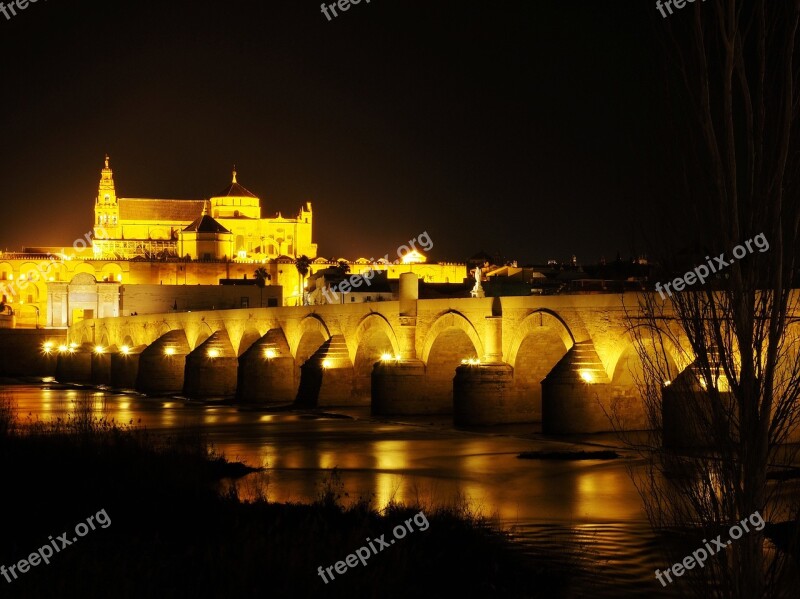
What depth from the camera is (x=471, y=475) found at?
1922 centimetres

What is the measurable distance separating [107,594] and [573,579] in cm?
470

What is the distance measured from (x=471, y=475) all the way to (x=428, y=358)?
11.6 metres

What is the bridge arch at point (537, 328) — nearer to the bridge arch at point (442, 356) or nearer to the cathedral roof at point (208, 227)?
the bridge arch at point (442, 356)

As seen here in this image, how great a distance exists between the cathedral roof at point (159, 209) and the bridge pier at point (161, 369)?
75.5 meters

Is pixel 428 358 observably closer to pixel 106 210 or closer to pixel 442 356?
pixel 442 356

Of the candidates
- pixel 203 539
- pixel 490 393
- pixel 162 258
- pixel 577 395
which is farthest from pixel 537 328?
pixel 162 258

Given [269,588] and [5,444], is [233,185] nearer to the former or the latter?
[5,444]

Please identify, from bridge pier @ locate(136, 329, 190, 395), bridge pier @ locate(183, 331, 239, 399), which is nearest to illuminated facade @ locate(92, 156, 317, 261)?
bridge pier @ locate(136, 329, 190, 395)

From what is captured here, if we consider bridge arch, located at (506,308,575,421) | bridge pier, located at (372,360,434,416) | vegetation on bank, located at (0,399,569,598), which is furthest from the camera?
bridge pier, located at (372,360,434,416)

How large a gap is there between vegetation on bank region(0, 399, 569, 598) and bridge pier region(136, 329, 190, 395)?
3030 cm

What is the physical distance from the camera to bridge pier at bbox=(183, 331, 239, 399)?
4322 cm

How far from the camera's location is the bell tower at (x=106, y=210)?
395 ft

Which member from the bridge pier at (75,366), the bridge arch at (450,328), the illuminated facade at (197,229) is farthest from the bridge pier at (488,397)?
the illuminated facade at (197,229)

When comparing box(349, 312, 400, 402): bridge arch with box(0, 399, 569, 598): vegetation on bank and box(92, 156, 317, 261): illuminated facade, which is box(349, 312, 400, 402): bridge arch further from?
box(92, 156, 317, 261): illuminated facade
